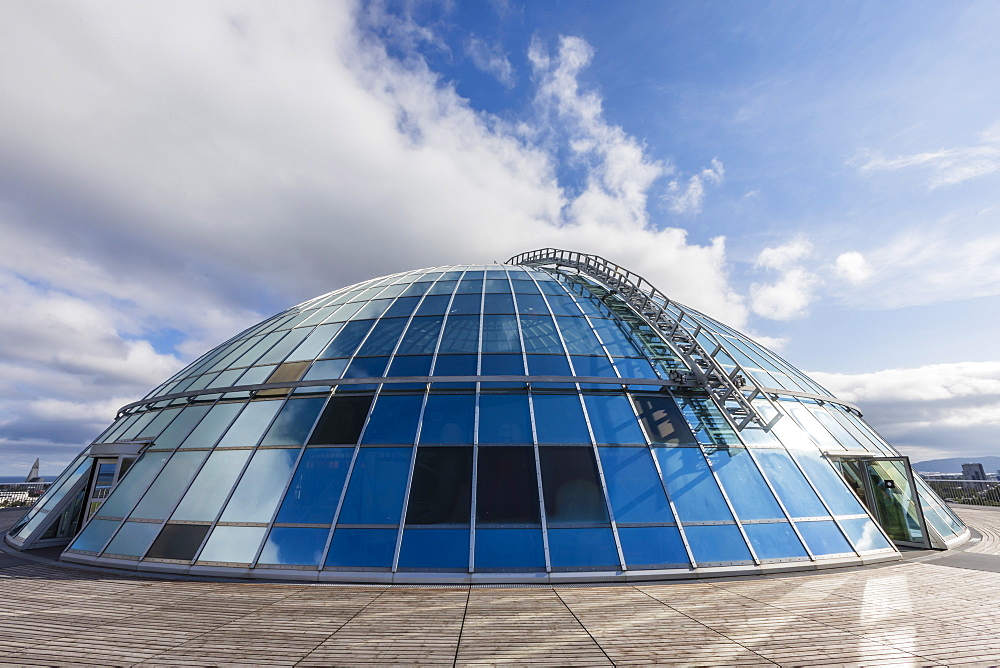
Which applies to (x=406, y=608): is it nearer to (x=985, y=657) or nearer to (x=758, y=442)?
(x=985, y=657)

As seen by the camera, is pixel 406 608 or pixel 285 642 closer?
pixel 285 642

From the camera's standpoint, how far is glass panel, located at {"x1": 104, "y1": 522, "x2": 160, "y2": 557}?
14.4m

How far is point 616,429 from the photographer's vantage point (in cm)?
1548

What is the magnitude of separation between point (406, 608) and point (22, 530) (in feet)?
Answer: 65.1

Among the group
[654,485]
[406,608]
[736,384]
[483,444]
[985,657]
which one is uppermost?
[736,384]

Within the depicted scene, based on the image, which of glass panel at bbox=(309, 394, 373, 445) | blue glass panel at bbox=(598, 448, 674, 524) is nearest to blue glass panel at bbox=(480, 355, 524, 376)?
blue glass panel at bbox=(598, 448, 674, 524)

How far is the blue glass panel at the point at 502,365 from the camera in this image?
1681cm

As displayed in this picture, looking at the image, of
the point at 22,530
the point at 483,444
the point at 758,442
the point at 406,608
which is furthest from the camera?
the point at 22,530

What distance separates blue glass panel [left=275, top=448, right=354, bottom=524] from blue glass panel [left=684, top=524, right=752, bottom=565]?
34.5 ft

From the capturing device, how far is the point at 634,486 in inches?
558

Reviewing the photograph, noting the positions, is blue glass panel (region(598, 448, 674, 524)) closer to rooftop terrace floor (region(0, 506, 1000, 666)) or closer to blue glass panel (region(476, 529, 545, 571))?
rooftop terrace floor (region(0, 506, 1000, 666))

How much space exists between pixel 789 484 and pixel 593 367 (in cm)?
755

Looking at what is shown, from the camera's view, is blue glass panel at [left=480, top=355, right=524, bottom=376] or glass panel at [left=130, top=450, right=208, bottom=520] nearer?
glass panel at [left=130, top=450, right=208, bottom=520]

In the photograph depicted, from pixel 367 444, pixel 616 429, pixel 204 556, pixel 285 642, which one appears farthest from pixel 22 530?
pixel 616 429
